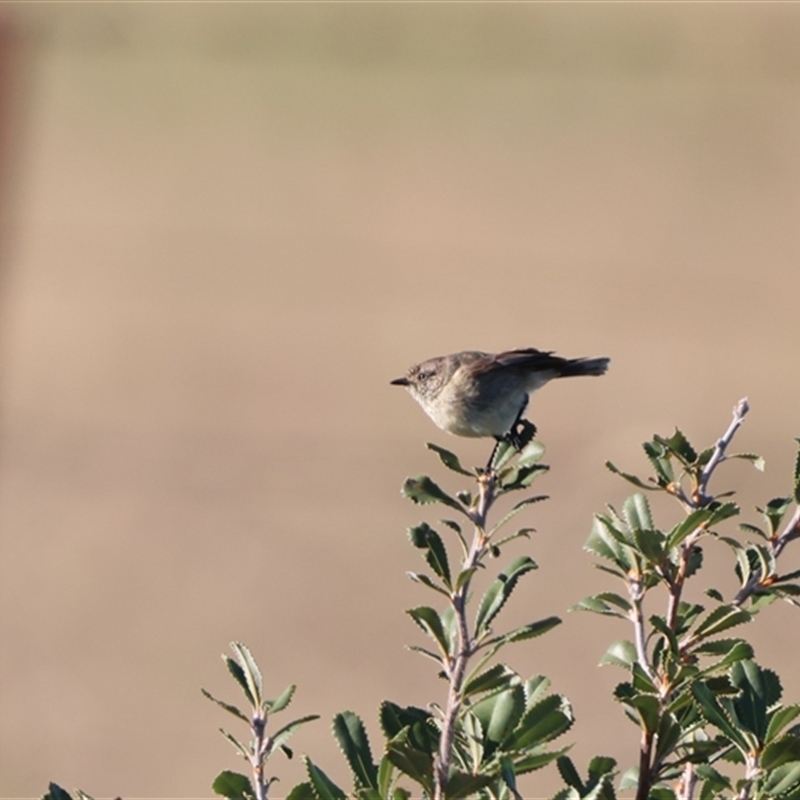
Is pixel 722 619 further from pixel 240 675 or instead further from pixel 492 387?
pixel 492 387

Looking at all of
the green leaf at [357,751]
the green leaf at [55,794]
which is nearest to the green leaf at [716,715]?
the green leaf at [357,751]

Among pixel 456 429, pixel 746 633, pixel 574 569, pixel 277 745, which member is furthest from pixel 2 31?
pixel 277 745

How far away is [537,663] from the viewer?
691 cm

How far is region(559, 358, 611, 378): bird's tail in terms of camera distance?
3.36m

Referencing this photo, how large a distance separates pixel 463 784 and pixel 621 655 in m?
0.48

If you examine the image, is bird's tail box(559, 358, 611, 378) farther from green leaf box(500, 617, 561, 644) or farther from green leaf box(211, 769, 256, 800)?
green leaf box(211, 769, 256, 800)

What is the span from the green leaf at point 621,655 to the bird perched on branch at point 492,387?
167 centimetres

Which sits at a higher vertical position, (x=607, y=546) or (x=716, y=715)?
(x=607, y=546)

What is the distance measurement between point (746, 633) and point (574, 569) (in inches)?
46.8

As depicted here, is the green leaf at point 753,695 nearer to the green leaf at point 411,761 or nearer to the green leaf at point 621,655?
the green leaf at point 621,655

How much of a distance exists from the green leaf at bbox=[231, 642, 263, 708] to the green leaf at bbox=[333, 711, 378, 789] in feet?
0.51

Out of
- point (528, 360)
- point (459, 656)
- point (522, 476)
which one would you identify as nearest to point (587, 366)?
point (528, 360)

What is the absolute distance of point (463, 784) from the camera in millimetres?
1240

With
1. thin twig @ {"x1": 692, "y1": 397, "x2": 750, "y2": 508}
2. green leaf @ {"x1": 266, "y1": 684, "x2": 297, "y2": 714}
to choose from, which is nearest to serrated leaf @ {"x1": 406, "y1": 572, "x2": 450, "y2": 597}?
green leaf @ {"x1": 266, "y1": 684, "x2": 297, "y2": 714}
